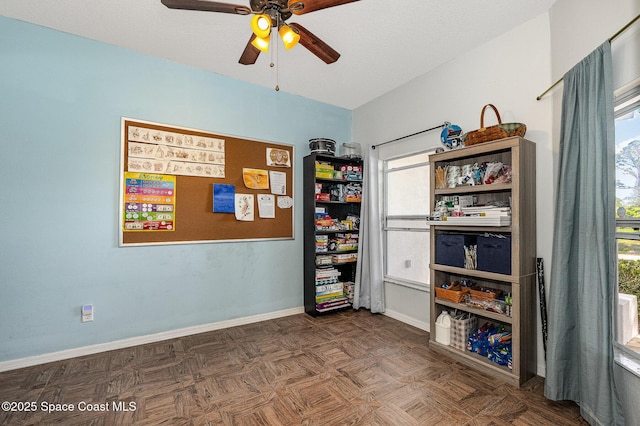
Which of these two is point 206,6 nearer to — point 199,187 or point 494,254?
point 199,187

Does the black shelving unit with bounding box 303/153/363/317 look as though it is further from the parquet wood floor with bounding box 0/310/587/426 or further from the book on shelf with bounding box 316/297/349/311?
the parquet wood floor with bounding box 0/310/587/426

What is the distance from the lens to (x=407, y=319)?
11.2 feet

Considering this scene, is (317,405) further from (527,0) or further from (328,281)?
(527,0)

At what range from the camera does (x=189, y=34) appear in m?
2.58

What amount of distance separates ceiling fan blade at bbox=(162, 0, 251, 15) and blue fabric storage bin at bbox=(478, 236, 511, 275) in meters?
2.35

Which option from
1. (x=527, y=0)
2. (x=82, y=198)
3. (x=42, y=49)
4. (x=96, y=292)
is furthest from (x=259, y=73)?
(x=96, y=292)

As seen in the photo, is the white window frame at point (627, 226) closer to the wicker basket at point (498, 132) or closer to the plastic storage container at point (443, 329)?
the wicker basket at point (498, 132)

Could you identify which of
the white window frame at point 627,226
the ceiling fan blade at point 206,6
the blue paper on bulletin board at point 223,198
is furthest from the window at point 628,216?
the blue paper on bulletin board at point 223,198

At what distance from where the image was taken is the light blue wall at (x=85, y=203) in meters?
2.39

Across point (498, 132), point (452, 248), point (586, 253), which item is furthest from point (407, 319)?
point (498, 132)

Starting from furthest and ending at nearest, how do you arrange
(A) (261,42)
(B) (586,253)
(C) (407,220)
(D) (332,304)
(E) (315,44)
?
(D) (332,304) < (C) (407,220) < (E) (315,44) < (A) (261,42) < (B) (586,253)

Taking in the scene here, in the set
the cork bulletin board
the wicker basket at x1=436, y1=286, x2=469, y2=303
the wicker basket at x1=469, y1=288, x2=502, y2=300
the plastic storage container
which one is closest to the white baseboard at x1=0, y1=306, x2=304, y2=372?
the cork bulletin board

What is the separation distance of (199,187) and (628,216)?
3.40 meters

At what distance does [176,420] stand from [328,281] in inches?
89.0
